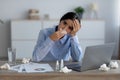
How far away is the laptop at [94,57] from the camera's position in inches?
77.6

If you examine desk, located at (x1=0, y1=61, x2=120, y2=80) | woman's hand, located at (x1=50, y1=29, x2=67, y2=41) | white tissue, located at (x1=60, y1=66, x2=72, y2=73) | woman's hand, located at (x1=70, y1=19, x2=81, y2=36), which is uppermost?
woman's hand, located at (x1=70, y1=19, x2=81, y2=36)

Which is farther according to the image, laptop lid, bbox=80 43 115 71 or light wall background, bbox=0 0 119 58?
light wall background, bbox=0 0 119 58

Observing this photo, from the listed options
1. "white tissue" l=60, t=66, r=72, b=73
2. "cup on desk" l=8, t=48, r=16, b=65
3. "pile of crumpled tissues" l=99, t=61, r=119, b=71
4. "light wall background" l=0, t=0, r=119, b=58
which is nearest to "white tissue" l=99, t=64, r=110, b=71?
"pile of crumpled tissues" l=99, t=61, r=119, b=71

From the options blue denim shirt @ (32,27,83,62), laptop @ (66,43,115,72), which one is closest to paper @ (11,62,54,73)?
laptop @ (66,43,115,72)

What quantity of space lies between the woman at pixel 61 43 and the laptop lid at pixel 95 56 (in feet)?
1.30

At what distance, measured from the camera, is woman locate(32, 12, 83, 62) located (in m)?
2.41

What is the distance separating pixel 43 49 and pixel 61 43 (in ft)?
0.74

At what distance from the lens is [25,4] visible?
6207 mm

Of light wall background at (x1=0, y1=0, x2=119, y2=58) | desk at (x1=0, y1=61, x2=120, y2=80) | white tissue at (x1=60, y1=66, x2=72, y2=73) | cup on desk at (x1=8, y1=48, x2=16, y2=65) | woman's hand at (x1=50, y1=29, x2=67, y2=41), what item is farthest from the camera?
light wall background at (x1=0, y1=0, x2=119, y2=58)

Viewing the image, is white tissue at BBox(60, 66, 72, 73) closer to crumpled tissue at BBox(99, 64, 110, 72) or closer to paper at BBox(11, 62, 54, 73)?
paper at BBox(11, 62, 54, 73)

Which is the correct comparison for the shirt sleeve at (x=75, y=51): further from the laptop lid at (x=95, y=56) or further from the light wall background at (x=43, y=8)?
the light wall background at (x=43, y=8)

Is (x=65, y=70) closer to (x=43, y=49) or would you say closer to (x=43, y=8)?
(x=43, y=49)

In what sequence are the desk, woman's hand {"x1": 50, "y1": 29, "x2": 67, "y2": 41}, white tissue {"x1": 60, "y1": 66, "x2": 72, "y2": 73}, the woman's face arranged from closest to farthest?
the desk < white tissue {"x1": 60, "y1": 66, "x2": 72, "y2": 73} < woman's hand {"x1": 50, "y1": 29, "x2": 67, "y2": 41} < the woman's face

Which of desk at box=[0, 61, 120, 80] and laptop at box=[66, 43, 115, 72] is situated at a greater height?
laptop at box=[66, 43, 115, 72]
